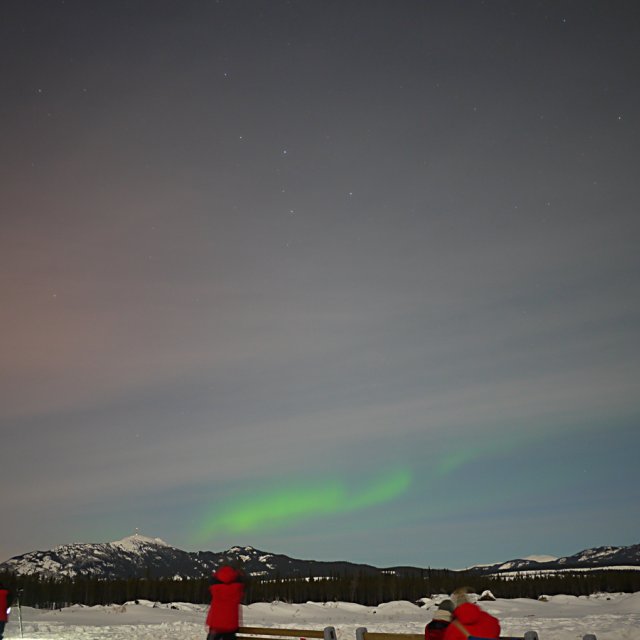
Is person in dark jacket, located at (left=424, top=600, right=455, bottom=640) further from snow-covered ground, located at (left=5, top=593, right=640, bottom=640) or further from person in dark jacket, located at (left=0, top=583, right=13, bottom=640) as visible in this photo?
snow-covered ground, located at (left=5, top=593, right=640, bottom=640)

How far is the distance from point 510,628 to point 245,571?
3059cm

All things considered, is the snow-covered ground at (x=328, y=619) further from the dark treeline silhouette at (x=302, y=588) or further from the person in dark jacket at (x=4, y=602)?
the person in dark jacket at (x=4, y=602)

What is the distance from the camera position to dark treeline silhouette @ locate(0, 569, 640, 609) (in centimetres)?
5556

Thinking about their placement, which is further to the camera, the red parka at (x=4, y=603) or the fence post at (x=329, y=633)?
the red parka at (x=4, y=603)

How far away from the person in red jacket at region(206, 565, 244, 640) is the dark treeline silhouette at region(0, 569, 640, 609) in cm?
3332

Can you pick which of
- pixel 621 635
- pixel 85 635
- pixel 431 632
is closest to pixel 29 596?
pixel 85 635

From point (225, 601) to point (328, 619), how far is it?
41.7m

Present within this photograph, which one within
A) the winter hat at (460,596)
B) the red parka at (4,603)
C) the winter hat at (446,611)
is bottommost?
the winter hat at (446,611)

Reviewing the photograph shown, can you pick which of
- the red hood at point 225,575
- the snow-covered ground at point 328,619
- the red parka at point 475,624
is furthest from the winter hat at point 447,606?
the snow-covered ground at point 328,619

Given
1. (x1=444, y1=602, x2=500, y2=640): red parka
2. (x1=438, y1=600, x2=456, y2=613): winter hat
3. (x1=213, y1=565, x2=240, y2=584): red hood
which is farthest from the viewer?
(x1=213, y1=565, x2=240, y2=584): red hood

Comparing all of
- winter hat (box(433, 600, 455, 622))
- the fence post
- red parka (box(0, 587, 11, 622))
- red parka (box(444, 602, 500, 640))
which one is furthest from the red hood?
red parka (box(0, 587, 11, 622))

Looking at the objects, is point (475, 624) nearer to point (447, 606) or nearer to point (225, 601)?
point (447, 606)

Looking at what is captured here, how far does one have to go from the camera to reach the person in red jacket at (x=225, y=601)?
1330 cm

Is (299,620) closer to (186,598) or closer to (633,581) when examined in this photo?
(186,598)
